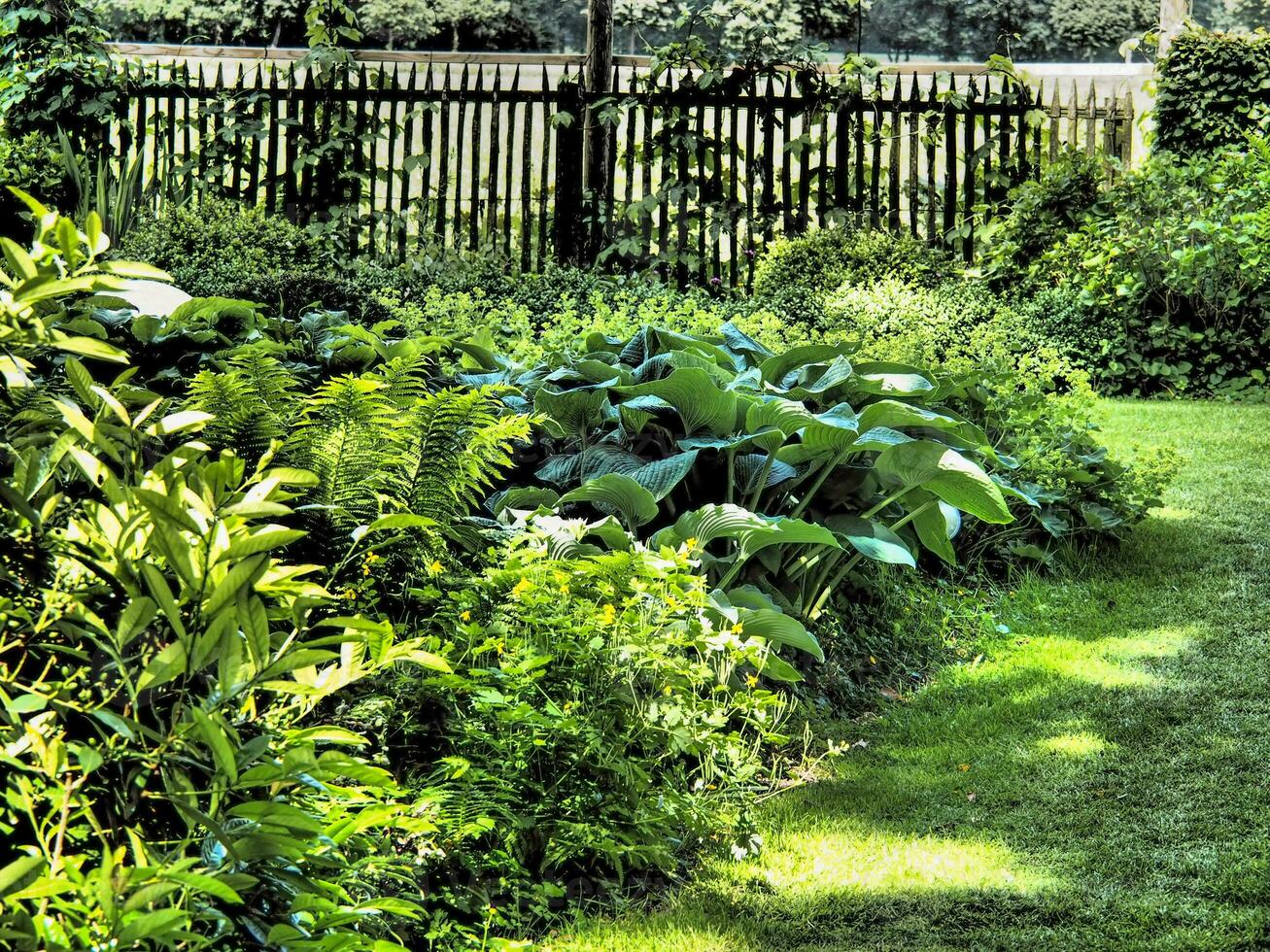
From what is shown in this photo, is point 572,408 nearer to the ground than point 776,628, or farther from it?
farther from it

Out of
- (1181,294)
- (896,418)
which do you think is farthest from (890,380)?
(1181,294)

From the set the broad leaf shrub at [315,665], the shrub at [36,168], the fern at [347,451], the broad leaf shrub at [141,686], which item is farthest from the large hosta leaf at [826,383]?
the shrub at [36,168]

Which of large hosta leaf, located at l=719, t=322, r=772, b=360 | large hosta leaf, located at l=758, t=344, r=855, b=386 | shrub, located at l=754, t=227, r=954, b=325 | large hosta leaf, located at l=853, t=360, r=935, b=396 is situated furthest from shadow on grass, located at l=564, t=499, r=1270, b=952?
shrub, located at l=754, t=227, r=954, b=325

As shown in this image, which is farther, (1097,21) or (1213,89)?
(1097,21)

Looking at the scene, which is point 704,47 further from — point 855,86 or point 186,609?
point 186,609

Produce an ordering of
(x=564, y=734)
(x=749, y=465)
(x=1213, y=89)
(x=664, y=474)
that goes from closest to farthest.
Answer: (x=564, y=734) → (x=664, y=474) → (x=749, y=465) → (x=1213, y=89)

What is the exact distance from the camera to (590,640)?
296 centimetres

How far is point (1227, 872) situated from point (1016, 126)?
9153mm

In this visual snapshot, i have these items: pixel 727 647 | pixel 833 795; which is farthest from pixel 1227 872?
pixel 727 647

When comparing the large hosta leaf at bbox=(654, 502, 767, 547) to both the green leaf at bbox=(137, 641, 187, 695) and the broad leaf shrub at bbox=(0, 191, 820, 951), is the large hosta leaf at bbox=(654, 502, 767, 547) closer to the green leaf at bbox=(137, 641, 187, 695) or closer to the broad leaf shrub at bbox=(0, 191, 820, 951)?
the broad leaf shrub at bbox=(0, 191, 820, 951)

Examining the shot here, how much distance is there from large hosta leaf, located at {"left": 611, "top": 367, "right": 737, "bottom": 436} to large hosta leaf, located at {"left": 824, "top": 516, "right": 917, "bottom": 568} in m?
0.51

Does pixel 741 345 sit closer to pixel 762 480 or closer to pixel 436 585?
pixel 762 480

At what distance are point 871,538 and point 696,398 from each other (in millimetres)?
765

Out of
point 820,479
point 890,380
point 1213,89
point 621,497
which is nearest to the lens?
point 621,497
